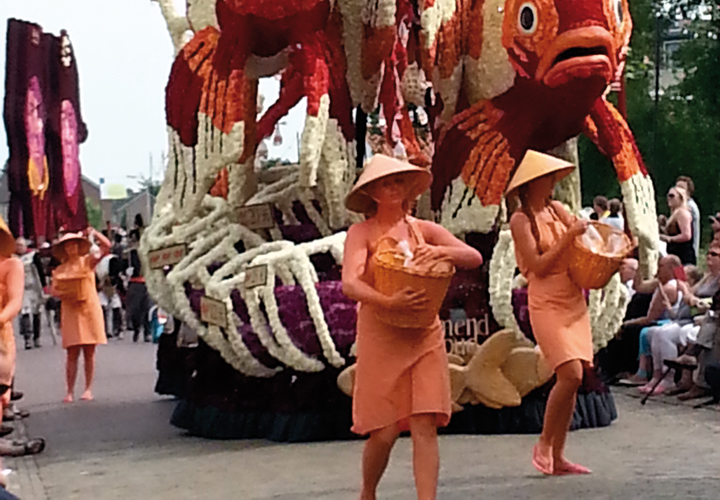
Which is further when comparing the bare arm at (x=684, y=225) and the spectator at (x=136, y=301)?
the spectator at (x=136, y=301)

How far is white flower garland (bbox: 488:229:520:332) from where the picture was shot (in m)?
9.34

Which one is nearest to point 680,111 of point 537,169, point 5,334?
point 537,169

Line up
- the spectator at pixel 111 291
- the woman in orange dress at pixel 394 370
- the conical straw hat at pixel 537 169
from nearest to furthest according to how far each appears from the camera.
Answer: the woman in orange dress at pixel 394 370
the conical straw hat at pixel 537 169
the spectator at pixel 111 291

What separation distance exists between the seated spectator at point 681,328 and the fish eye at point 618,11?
3.30 meters

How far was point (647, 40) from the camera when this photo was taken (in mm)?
26953

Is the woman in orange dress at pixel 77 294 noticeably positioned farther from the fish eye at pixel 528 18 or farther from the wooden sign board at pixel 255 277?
the fish eye at pixel 528 18

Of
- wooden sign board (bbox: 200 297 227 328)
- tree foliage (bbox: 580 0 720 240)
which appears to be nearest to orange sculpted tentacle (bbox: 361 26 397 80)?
wooden sign board (bbox: 200 297 227 328)

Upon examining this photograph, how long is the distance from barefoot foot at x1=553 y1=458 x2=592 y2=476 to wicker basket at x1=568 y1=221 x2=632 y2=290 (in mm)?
1049

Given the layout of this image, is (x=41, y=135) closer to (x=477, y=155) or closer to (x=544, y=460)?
(x=477, y=155)

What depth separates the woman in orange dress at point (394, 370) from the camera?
6.23 m

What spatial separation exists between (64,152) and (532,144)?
→ 7.42 meters

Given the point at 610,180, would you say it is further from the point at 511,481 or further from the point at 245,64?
the point at 511,481

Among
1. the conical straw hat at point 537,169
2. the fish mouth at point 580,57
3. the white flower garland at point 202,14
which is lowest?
Result: the conical straw hat at point 537,169

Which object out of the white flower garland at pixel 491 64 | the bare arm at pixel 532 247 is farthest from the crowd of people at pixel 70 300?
the white flower garland at pixel 491 64
